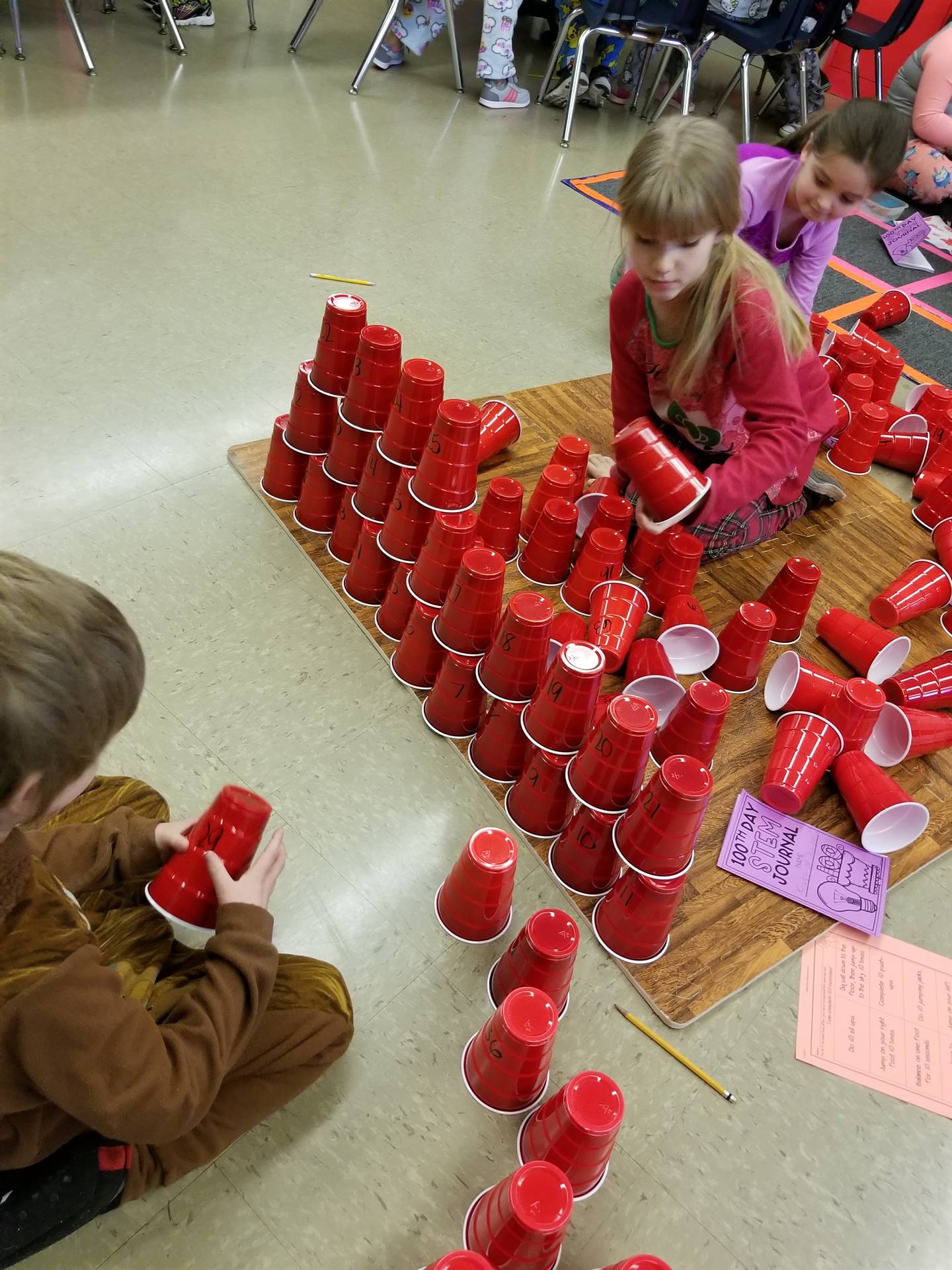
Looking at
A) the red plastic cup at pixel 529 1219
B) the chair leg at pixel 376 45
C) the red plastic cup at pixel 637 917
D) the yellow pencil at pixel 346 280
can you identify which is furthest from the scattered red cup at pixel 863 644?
the chair leg at pixel 376 45

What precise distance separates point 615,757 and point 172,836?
48 cm

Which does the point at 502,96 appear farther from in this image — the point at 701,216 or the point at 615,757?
the point at 615,757

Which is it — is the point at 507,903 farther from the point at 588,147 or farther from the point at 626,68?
the point at 626,68

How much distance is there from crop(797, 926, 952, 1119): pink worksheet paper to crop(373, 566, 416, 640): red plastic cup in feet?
2.36

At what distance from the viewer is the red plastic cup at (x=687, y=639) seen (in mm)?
1429

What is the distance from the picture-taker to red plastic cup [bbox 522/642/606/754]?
1.05 metres

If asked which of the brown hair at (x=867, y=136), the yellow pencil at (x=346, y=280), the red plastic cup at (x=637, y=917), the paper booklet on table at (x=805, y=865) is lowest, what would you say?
the paper booklet on table at (x=805, y=865)

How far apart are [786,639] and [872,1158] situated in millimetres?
815

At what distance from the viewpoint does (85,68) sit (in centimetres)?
300

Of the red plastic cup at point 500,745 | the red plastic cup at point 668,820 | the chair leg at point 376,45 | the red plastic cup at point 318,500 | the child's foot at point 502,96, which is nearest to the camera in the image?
the red plastic cup at point 668,820

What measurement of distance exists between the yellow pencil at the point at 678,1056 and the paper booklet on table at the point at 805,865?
257 mm

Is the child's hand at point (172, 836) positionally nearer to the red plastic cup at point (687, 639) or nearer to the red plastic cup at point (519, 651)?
the red plastic cup at point (519, 651)

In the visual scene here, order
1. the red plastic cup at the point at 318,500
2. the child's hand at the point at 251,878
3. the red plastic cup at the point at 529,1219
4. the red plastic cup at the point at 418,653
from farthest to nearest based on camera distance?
the red plastic cup at the point at 318,500 < the red plastic cup at the point at 418,653 < the child's hand at the point at 251,878 < the red plastic cup at the point at 529,1219

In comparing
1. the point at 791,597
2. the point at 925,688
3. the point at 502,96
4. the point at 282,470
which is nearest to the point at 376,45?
the point at 502,96
